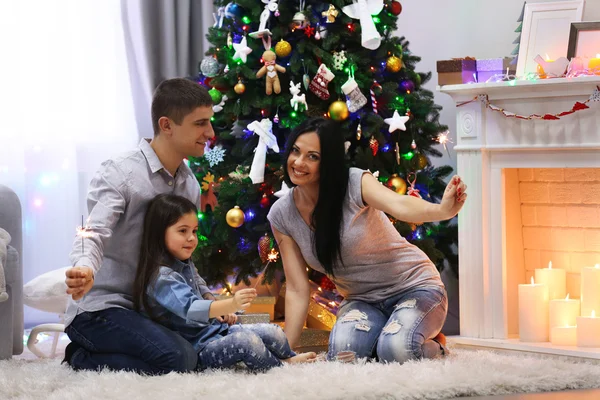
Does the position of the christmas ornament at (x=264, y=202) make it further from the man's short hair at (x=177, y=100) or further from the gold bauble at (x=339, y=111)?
the man's short hair at (x=177, y=100)

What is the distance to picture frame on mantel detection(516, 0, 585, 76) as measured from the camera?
3234 millimetres

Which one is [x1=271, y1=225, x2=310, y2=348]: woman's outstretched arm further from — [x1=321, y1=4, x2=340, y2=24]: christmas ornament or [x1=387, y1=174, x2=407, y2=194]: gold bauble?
[x1=321, y1=4, x2=340, y2=24]: christmas ornament

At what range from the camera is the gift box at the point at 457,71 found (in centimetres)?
321

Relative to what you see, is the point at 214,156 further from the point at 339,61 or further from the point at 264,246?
the point at 339,61

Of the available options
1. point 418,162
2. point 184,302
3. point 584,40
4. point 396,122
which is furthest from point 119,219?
point 584,40

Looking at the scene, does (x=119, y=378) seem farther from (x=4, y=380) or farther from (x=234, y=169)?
(x=234, y=169)

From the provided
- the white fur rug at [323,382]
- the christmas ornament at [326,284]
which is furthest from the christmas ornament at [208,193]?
the white fur rug at [323,382]

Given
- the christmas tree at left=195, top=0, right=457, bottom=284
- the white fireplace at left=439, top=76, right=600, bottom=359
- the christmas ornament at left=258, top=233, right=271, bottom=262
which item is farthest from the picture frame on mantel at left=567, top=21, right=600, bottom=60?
the christmas ornament at left=258, top=233, right=271, bottom=262

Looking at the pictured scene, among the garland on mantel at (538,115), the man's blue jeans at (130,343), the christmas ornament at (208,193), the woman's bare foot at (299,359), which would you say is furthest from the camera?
the christmas ornament at (208,193)

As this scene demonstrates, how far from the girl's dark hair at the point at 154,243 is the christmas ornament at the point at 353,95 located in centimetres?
96

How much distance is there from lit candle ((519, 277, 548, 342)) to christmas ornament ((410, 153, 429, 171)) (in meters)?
0.60

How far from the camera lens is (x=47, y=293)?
3.15 metres

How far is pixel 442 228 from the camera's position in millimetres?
3750

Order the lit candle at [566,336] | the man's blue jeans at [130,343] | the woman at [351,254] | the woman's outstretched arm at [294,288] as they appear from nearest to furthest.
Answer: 1. the man's blue jeans at [130,343]
2. the woman at [351,254]
3. the woman's outstretched arm at [294,288]
4. the lit candle at [566,336]
